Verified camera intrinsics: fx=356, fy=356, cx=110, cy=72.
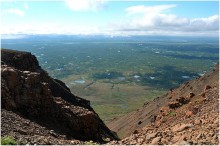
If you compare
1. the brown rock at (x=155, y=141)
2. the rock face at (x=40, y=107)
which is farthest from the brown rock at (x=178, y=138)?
the rock face at (x=40, y=107)

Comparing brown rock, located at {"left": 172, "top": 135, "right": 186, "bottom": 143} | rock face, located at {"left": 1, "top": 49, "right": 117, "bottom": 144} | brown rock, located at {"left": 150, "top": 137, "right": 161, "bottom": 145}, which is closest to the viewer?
brown rock, located at {"left": 172, "top": 135, "right": 186, "bottom": 143}

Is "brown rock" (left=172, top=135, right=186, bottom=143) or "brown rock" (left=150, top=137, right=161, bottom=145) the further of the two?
"brown rock" (left=150, top=137, right=161, bottom=145)

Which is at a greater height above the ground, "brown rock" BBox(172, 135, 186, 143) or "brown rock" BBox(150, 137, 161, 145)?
"brown rock" BBox(172, 135, 186, 143)

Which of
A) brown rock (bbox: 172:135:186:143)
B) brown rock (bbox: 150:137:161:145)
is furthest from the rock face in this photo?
brown rock (bbox: 172:135:186:143)

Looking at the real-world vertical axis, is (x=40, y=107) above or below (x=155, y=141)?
below

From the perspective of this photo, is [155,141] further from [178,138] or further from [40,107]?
[40,107]

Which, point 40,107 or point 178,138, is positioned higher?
point 178,138

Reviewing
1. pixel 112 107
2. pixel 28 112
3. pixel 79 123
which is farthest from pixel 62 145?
pixel 112 107

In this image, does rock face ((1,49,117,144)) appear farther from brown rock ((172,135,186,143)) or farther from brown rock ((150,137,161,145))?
brown rock ((172,135,186,143))

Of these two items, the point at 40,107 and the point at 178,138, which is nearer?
the point at 178,138

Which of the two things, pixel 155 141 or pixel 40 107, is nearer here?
pixel 155 141

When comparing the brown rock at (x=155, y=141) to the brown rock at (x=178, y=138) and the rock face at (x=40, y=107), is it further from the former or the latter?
the rock face at (x=40, y=107)

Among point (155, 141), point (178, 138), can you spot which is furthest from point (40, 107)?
point (178, 138)
